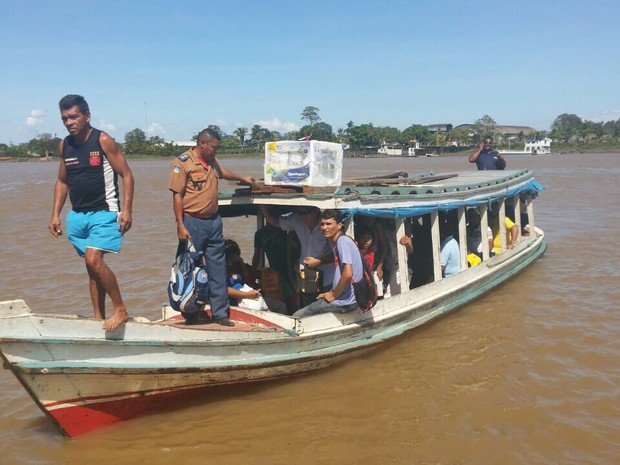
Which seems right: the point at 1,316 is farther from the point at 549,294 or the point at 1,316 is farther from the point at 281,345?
the point at 549,294

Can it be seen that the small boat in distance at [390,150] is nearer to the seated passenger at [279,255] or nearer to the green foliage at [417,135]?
the green foliage at [417,135]

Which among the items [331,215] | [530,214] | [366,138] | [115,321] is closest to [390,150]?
[366,138]

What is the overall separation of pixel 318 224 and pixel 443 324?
2.55m

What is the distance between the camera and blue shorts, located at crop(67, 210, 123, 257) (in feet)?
13.9

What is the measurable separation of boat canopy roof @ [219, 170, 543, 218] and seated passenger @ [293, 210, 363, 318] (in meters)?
0.19

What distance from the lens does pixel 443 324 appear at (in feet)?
23.7

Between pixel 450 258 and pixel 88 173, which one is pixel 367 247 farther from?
pixel 88 173

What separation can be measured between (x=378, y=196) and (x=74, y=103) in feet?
9.96

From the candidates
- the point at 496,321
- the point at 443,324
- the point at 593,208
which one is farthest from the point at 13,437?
the point at 593,208

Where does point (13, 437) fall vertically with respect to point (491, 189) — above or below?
below

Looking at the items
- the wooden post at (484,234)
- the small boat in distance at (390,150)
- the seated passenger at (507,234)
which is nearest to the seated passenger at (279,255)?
the wooden post at (484,234)

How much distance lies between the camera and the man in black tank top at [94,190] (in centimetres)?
420

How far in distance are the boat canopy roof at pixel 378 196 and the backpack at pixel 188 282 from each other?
3.46ft

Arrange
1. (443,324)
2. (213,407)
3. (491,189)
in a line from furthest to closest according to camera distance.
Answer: (491,189) → (443,324) → (213,407)
